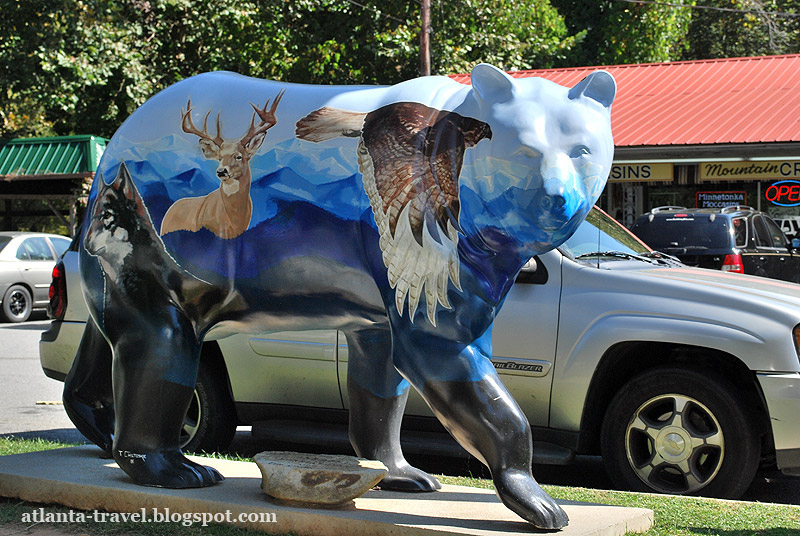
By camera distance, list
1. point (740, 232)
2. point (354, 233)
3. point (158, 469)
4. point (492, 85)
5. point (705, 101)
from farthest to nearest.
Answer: point (705, 101), point (740, 232), point (158, 469), point (354, 233), point (492, 85)

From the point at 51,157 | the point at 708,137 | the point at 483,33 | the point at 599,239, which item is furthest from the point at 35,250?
the point at 599,239

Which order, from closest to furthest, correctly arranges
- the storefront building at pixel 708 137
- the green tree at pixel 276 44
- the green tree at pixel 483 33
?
the storefront building at pixel 708 137 → the green tree at pixel 276 44 → the green tree at pixel 483 33

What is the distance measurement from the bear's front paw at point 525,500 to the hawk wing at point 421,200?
637 millimetres

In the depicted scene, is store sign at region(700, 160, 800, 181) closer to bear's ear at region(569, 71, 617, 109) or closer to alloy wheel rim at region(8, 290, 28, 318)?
alloy wheel rim at region(8, 290, 28, 318)

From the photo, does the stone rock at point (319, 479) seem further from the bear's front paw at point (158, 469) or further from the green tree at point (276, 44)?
A: the green tree at point (276, 44)

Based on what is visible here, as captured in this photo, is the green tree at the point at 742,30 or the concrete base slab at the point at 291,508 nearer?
the concrete base slab at the point at 291,508

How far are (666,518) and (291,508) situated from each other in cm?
169

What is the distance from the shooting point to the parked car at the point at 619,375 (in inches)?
195

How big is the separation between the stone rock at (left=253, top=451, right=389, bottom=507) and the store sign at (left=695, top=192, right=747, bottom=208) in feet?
48.4

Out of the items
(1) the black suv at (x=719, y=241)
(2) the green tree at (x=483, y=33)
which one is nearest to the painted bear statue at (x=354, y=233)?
(1) the black suv at (x=719, y=241)

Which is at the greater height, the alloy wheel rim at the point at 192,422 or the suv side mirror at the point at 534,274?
the suv side mirror at the point at 534,274

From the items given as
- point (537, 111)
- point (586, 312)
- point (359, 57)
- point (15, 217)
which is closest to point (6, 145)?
point (15, 217)

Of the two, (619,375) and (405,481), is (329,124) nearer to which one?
(405,481)

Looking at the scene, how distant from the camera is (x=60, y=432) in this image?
7359mm
